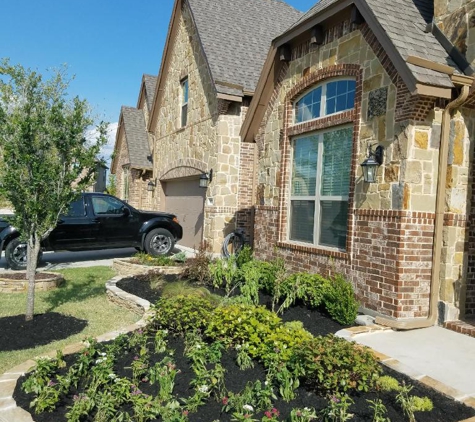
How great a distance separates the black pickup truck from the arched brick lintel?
71.3 inches


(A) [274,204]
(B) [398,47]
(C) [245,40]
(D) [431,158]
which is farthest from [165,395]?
(C) [245,40]

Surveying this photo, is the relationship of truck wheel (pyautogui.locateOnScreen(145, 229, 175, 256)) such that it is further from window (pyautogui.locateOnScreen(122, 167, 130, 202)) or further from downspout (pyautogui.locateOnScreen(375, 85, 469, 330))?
window (pyautogui.locateOnScreen(122, 167, 130, 202))

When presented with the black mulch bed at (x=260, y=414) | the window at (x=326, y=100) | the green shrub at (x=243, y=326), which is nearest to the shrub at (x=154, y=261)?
the window at (x=326, y=100)

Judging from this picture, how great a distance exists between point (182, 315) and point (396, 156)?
3.54 metres

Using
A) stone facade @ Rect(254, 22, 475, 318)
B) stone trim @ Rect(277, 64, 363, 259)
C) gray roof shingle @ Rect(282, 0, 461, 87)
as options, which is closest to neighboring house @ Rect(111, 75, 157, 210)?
stone trim @ Rect(277, 64, 363, 259)

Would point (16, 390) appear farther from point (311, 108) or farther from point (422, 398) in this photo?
point (311, 108)

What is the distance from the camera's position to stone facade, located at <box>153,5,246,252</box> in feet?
39.7

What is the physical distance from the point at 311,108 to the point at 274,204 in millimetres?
2026

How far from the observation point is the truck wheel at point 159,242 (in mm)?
12078

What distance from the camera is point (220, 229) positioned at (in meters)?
12.2

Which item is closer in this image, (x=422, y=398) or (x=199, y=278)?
(x=422, y=398)

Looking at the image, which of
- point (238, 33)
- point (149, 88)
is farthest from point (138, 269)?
point (149, 88)

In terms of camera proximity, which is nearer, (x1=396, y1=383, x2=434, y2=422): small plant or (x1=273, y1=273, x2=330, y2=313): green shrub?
(x1=396, y1=383, x2=434, y2=422): small plant

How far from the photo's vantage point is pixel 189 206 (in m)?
14.5
